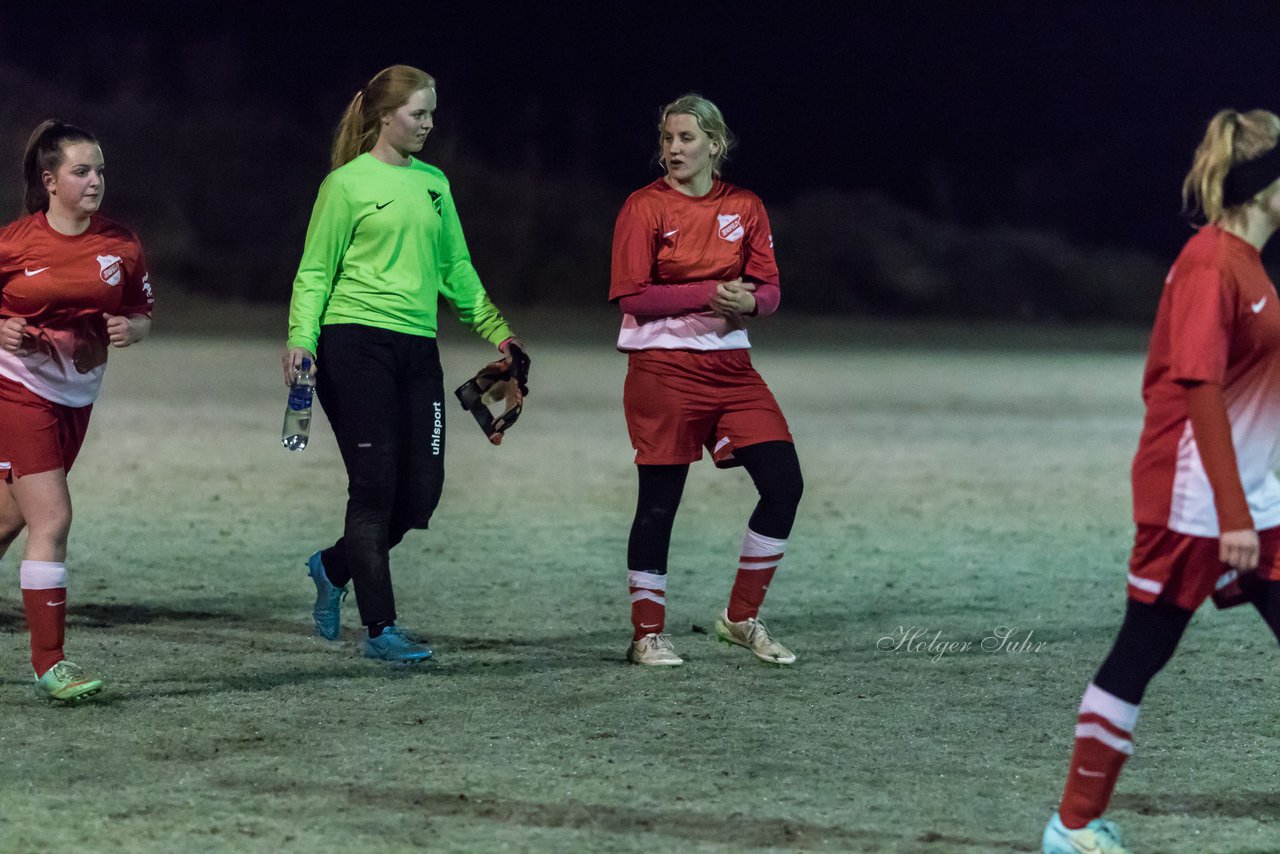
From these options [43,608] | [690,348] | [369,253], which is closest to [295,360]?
[369,253]

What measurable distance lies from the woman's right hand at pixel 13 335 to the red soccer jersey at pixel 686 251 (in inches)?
74.5

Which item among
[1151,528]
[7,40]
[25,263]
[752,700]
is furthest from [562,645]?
[7,40]

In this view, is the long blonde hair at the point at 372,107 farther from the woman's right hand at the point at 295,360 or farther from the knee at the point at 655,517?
the knee at the point at 655,517

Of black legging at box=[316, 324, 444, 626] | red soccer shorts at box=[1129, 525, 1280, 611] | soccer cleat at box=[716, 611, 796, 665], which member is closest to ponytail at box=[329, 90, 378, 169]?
black legging at box=[316, 324, 444, 626]

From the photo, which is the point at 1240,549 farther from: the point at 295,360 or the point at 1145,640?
the point at 295,360

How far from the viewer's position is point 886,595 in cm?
744

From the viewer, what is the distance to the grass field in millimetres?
4102

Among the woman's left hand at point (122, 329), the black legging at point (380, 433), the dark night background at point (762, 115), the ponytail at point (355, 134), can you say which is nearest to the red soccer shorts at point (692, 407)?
the black legging at point (380, 433)

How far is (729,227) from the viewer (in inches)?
234

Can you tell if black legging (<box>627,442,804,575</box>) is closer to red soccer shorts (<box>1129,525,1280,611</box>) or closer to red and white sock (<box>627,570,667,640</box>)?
red and white sock (<box>627,570,667,640</box>)

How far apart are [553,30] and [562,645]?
Answer: 42.8 metres

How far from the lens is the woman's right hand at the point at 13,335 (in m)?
5.12

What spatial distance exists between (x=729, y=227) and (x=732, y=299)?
0.99 feet

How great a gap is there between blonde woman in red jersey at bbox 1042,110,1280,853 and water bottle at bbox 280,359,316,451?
2.84 m
